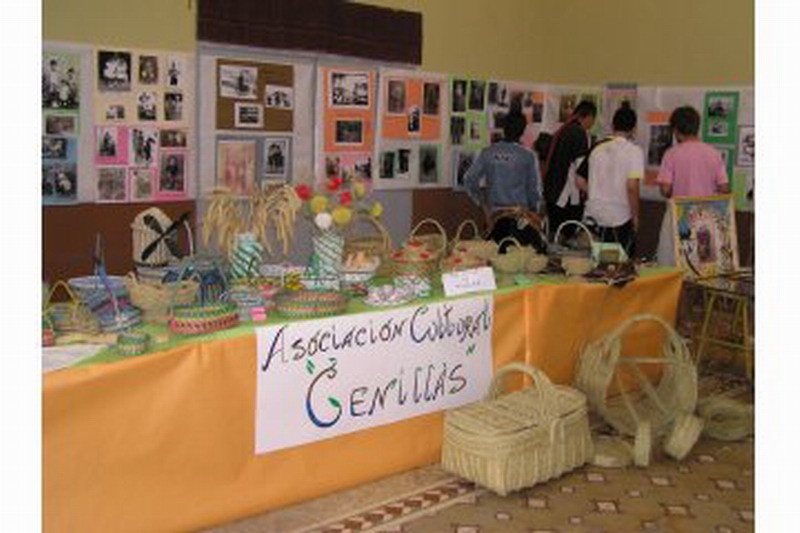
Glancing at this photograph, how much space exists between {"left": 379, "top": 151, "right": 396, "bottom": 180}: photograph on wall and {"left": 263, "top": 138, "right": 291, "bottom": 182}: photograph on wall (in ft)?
2.95

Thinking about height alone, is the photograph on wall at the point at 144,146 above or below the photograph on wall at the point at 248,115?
below

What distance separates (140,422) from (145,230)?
102 cm

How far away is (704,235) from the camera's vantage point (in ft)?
18.8

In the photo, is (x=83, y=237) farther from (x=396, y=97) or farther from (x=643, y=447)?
(x=643, y=447)

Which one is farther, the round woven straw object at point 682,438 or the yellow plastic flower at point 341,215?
the round woven straw object at point 682,438

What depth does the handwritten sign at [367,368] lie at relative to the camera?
3.45 m

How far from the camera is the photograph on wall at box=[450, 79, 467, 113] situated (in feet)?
25.3

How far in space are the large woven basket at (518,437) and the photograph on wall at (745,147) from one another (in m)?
4.08

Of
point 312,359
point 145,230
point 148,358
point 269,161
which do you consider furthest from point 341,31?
point 148,358

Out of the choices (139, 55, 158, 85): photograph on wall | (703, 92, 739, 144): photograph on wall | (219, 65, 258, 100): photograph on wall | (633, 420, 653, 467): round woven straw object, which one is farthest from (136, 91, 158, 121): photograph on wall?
(703, 92, 739, 144): photograph on wall

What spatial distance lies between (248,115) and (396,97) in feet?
4.54

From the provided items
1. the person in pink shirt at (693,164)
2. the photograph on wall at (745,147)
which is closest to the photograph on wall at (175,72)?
the person in pink shirt at (693,164)

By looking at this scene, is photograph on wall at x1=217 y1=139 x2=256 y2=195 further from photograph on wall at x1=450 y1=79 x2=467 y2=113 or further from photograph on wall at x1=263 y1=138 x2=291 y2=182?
photograph on wall at x1=450 y1=79 x2=467 y2=113

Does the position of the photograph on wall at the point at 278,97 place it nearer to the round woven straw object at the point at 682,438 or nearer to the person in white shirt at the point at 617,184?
the person in white shirt at the point at 617,184
